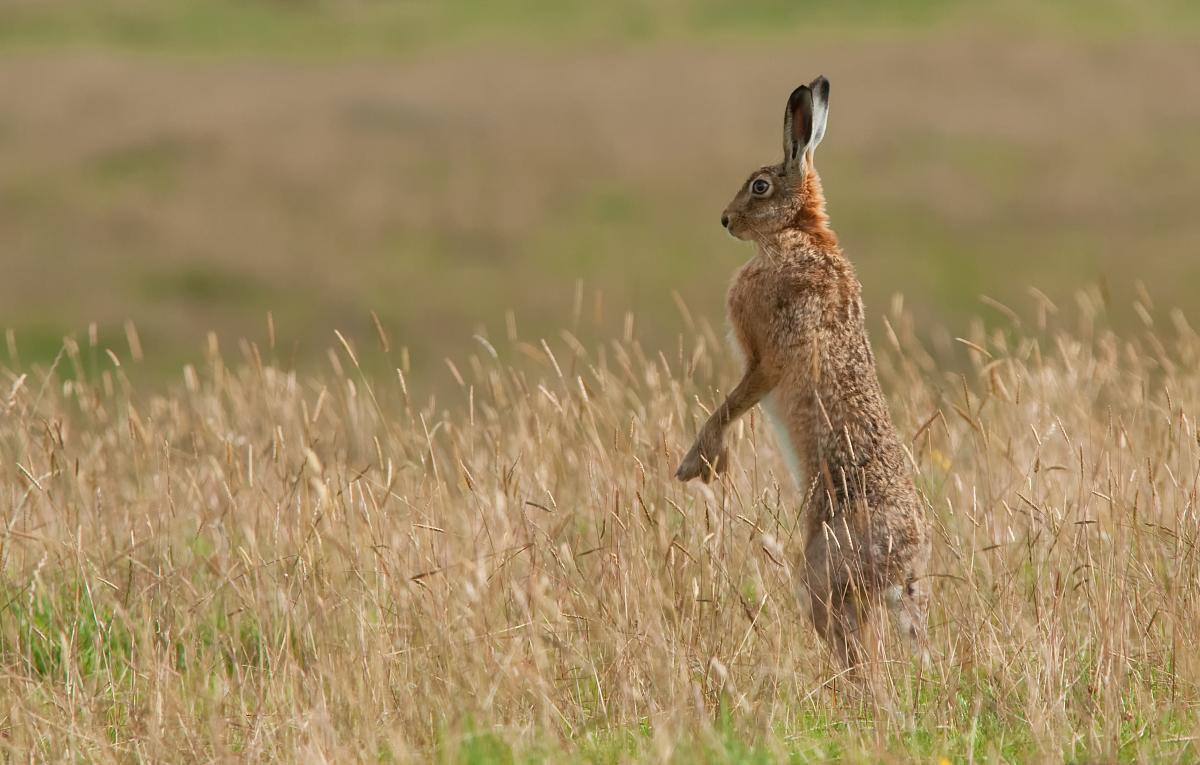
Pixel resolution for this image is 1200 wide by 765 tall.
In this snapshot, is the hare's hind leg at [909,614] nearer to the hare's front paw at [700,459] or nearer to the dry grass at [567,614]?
the dry grass at [567,614]

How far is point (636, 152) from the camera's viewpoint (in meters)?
30.6

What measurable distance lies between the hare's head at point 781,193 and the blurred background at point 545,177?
462 inches

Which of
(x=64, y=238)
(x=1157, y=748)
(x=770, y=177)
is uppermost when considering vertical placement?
(x=770, y=177)

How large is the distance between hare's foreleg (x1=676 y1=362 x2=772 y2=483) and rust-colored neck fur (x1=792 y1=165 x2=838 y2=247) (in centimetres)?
67

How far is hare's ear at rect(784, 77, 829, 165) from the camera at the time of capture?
618cm

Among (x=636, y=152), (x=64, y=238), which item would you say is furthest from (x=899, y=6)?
(x=64, y=238)

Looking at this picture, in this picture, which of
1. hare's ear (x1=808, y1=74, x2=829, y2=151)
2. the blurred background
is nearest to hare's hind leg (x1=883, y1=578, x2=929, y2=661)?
hare's ear (x1=808, y1=74, x2=829, y2=151)

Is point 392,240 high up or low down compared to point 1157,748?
down

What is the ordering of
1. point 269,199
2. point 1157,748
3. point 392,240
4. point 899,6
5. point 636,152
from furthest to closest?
point 899,6 < point 636,152 < point 269,199 < point 392,240 < point 1157,748

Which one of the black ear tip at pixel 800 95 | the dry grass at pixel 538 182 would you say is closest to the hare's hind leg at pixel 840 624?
the black ear tip at pixel 800 95

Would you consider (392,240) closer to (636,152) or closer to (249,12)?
(636,152)

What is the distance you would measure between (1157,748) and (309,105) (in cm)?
3019

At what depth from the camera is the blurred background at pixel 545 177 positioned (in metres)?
23.0

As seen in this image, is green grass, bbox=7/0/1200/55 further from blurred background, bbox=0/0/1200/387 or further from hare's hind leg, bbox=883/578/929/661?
hare's hind leg, bbox=883/578/929/661
